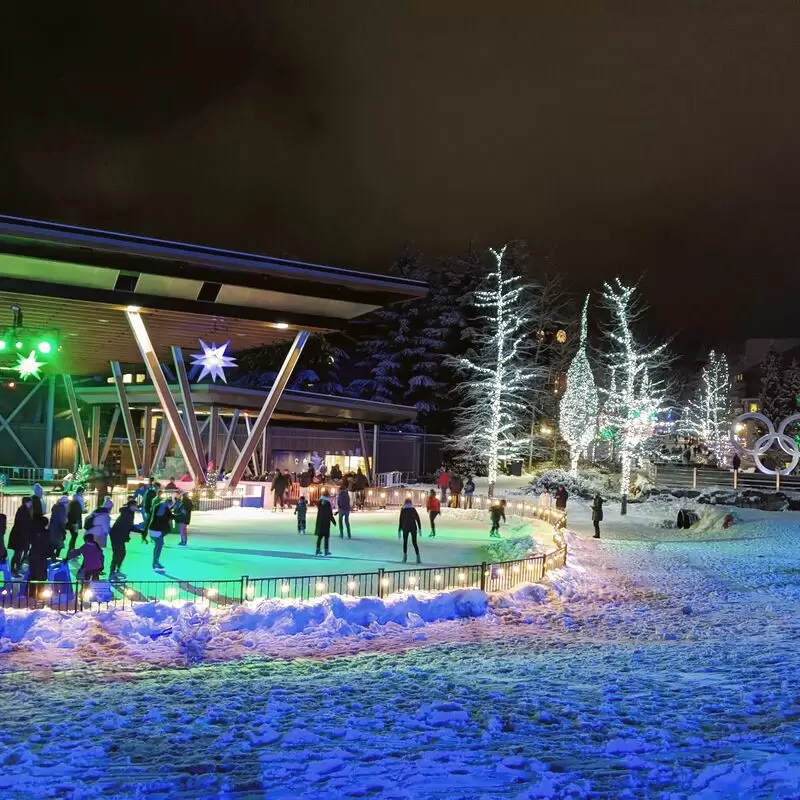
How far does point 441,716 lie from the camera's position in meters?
7.10

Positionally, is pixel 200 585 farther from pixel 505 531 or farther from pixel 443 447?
pixel 443 447

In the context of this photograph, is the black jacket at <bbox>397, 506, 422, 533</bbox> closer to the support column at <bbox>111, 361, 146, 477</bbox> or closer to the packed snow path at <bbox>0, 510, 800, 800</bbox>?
the packed snow path at <bbox>0, 510, 800, 800</bbox>

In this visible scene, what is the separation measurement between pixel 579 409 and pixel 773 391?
32.1m

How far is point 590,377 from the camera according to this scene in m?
45.8

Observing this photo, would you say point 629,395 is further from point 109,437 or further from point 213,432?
point 109,437

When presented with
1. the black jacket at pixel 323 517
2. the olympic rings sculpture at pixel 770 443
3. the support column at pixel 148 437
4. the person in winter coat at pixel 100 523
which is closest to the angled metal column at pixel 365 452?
the support column at pixel 148 437

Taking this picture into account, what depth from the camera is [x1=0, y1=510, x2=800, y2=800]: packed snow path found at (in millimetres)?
5531

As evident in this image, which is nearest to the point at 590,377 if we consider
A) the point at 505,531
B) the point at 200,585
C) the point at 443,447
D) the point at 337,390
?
→ the point at 443,447

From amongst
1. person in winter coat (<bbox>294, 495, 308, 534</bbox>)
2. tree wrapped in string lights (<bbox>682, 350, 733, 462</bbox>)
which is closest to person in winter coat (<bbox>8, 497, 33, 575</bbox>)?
person in winter coat (<bbox>294, 495, 308, 534</bbox>)

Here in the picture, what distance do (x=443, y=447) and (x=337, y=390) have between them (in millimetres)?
9048

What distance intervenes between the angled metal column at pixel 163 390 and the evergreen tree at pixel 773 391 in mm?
55525

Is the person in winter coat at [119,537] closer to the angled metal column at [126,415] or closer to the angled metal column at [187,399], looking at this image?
the angled metal column at [187,399]

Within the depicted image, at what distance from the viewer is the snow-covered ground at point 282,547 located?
1512 centimetres

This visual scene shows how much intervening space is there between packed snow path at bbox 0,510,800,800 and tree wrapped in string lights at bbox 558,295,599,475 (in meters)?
32.0
